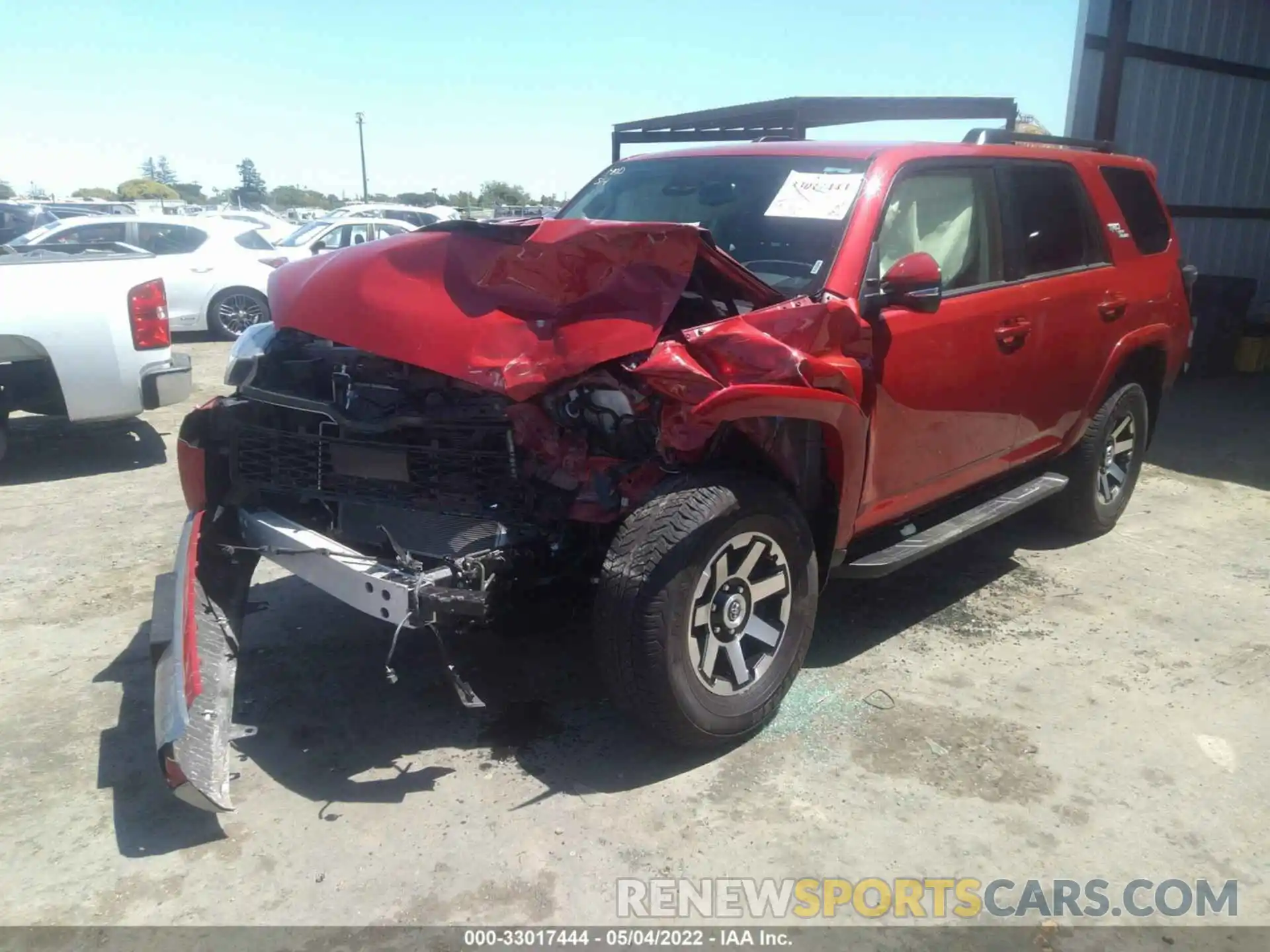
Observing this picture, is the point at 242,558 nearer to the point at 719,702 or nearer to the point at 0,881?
the point at 0,881

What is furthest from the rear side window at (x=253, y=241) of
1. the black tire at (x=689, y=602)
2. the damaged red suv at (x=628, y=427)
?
the black tire at (x=689, y=602)

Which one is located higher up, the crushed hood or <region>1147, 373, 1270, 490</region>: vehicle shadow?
the crushed hood

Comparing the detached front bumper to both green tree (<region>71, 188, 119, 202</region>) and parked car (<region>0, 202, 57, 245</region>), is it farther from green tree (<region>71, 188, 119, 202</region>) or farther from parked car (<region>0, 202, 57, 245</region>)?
green tree (<region>71, 188, 119, 202</region>)

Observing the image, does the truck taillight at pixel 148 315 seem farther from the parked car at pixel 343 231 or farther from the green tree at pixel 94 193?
the green tree at pixel 94 193

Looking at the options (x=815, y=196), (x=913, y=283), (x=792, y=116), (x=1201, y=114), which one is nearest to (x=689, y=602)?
(x=913, y=283)

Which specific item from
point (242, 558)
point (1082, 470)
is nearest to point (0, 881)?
point (242, 558)

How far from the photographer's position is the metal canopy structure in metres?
8.32

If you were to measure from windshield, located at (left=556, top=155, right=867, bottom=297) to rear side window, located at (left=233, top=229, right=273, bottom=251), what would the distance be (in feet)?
30.3

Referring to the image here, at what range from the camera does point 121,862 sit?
2818 mm

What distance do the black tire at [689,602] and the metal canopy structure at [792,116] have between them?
6.19 meters

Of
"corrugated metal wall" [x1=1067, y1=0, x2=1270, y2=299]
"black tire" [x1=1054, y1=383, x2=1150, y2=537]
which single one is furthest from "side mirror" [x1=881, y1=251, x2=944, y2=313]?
"corrugated metal wall" [x1=1067, y1=0, x2=1270, y2=299]

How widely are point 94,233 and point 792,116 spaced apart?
9.31 meters

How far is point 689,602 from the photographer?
122 inches

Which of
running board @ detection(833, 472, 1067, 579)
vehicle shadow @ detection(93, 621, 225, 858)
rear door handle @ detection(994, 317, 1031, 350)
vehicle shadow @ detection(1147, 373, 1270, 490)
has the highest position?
rear door handle @ detection(994, 317, 1031, 350)
